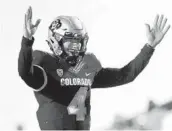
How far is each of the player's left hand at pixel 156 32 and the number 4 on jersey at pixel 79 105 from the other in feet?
3.50

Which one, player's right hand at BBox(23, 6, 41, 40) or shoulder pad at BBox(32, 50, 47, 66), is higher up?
player's right hand at BBox(23, 6, 41, 40)

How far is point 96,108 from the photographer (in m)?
16.9

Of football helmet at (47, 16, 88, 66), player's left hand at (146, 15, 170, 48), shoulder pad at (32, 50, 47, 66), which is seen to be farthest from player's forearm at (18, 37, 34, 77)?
player's left hand at (146, 15, 170, 48)

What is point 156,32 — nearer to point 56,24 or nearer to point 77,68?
point 77,68

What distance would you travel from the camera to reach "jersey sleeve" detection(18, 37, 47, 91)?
8125mm

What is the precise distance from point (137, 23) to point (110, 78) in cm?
1036

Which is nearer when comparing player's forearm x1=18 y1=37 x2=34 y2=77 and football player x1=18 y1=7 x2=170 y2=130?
player's forearm x1=18 y1=37 x2=34 y2=77

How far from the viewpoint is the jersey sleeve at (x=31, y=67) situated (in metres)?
8.12

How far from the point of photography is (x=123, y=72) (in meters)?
9.16

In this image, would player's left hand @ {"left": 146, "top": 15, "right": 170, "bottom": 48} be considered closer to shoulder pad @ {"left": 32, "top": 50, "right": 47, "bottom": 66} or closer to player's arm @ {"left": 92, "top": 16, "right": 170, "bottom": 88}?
player's arm @ {"left": 92, "top": 16, "right": 170, "bottom": 88}

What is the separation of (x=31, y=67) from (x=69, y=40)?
70 centimetres

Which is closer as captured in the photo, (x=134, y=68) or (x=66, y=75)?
(x=66, y=75)

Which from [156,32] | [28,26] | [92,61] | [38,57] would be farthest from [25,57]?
[156,32]

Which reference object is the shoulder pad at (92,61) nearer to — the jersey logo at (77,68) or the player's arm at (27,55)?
the jersey logo at (77,68)
